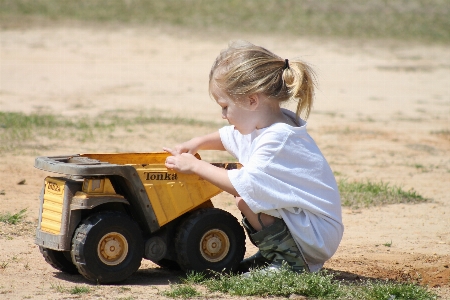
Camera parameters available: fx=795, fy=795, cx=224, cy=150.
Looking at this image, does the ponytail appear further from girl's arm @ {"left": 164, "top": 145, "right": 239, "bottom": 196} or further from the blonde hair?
girl's arm @ {"left": 164, "top": 145, "right": 239, "bottom": 196}

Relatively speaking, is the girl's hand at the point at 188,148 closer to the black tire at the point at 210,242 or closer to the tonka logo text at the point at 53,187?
the black tire at the point at 210,242

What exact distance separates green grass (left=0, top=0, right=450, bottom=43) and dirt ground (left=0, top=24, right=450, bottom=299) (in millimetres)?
1406

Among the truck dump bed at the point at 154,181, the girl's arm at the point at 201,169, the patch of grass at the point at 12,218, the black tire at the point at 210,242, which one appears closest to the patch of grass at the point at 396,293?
the black tire at the point at 210,242

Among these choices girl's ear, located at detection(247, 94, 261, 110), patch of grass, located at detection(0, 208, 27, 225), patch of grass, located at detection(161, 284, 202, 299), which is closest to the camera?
patch of grass, located at detection(161, 284, 202, 299)

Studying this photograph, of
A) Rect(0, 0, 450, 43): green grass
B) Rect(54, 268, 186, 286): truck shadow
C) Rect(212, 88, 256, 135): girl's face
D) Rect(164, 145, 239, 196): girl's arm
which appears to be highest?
Rect(0, 0, 450, 43): green grass

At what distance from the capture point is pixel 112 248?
4.11 meters

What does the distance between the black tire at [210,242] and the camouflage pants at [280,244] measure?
152mm

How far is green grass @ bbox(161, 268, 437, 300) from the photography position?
4000 millimetres

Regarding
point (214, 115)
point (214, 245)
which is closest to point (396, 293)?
point (214, 245)

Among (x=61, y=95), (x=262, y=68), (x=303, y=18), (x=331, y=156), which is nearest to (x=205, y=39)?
(x=303, y=18)

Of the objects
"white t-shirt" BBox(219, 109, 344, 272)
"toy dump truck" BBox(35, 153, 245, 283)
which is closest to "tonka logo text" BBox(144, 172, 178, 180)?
"toy dump truck" BBox(35, 153, 245, 283)

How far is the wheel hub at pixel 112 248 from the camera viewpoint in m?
4.07

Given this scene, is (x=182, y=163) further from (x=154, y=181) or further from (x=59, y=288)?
(x=59, y=288)

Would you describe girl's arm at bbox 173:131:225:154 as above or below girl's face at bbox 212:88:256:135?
below
